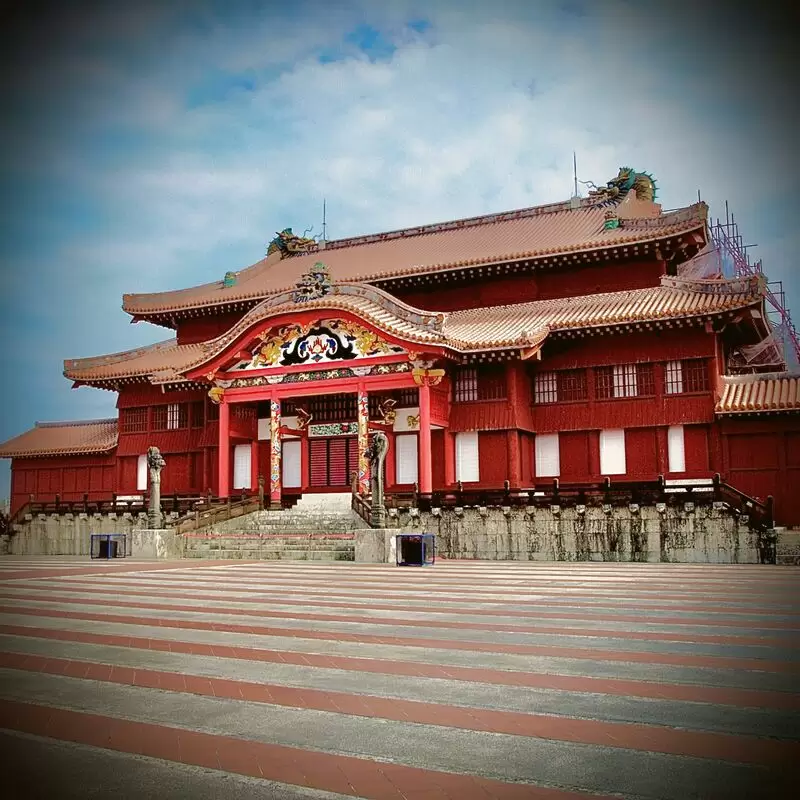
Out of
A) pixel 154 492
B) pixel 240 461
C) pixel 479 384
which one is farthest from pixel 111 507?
pixel 479 384

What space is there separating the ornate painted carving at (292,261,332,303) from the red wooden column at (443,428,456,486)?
258 inches

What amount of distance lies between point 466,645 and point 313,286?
2237 centimetres

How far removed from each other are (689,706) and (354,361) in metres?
23.5

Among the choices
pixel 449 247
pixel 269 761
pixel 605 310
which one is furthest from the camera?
pixel 449 247

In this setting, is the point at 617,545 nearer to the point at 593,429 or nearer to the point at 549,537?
the point at 549,537

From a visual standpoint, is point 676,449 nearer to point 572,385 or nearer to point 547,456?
point 572,385

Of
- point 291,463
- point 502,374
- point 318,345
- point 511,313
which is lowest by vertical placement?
point 291,463

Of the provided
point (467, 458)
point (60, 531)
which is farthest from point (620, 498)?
point (60, 531)

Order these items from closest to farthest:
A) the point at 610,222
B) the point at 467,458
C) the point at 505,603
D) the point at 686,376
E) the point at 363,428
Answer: the point at 505,603
the point at 686,376
the point at 363,428
the point at 467,458
the point at 610,222

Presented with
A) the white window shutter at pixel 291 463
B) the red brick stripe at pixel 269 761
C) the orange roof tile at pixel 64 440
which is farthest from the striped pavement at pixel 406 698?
the orange roof tile at pixel 64 440

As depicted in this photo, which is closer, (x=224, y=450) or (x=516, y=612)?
(x=516, y=612)

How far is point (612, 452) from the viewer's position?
28.4m

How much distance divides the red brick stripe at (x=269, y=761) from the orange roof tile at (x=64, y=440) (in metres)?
33.5

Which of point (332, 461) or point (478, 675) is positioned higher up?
point (332, 461)
